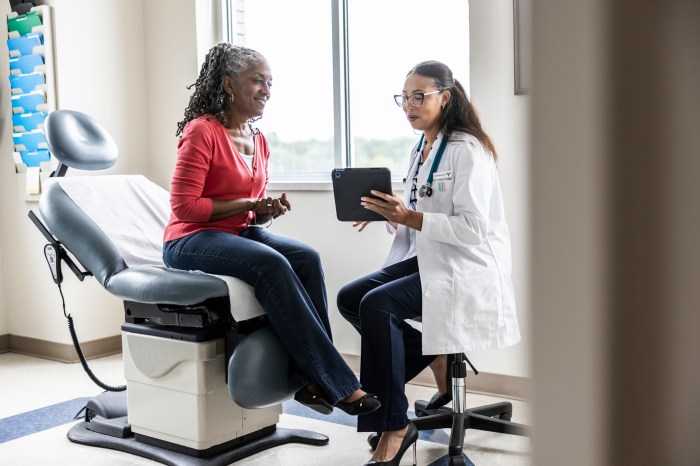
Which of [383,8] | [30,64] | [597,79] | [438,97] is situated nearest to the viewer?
[597,79]

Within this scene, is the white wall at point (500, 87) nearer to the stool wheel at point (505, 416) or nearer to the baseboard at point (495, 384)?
the baseboard at point (495, 384)

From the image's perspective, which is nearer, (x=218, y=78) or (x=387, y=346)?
(x=387, y=346)

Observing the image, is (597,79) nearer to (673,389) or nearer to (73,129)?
(673,389)

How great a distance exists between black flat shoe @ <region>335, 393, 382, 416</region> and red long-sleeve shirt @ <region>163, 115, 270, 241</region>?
26.3 inches

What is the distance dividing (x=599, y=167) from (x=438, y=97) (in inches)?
76.6

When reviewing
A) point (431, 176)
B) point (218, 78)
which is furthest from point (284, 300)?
point (218, 78)

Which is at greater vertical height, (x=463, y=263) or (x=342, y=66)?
(x=342, y=66)

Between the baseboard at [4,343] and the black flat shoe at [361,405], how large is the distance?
7.73ft

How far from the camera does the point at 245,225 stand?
2363 mm

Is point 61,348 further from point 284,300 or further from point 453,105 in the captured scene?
point 453,105

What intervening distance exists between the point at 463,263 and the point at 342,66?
1424 mm

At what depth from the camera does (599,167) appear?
0.28 metres

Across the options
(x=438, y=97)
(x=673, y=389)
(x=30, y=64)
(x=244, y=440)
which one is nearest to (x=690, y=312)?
(x=673, y=389)

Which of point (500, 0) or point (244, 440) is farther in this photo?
point (500, 0)
